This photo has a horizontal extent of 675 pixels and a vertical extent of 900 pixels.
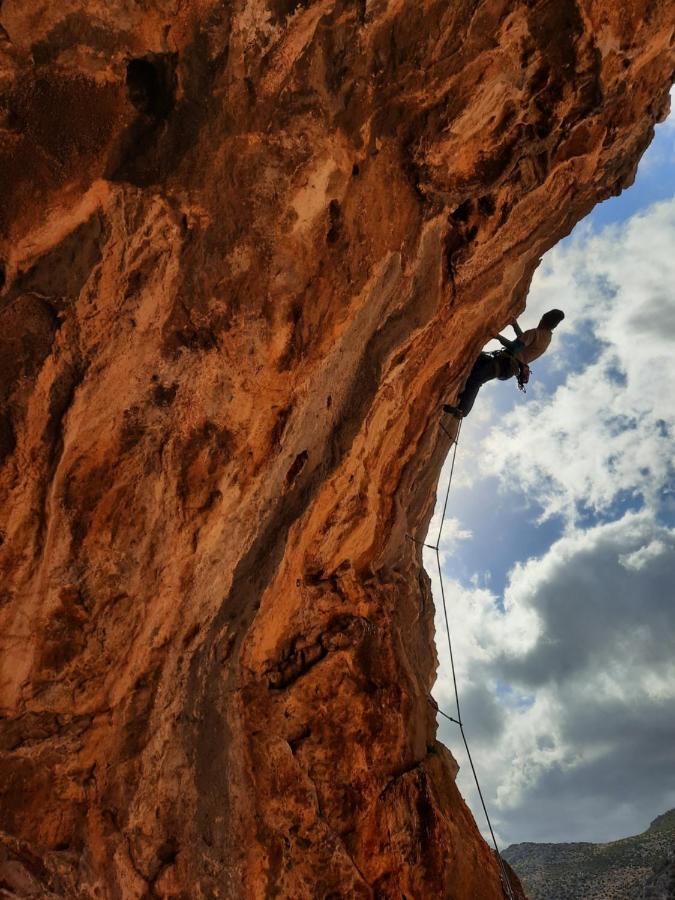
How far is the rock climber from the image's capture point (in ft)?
35.7

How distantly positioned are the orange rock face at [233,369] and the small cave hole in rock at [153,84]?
0.02 m

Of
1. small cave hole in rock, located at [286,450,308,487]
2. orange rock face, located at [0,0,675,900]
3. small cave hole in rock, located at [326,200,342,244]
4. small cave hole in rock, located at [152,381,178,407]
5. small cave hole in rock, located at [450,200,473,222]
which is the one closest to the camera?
orange rock face, located at [0,0,675,900]

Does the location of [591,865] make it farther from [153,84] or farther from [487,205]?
[153,84]

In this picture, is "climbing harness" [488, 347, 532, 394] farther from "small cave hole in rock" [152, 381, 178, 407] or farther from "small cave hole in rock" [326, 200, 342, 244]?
"small cave hole in rock" [152, 381, 178, 407]

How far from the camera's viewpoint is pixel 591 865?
20422 mm

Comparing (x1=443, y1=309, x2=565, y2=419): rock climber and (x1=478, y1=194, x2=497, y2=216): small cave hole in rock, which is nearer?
(x1=478, y1=194, x2=497, y2=216): small cave hole in rock

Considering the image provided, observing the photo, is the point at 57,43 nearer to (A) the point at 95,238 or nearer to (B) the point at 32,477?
(A) the point at 95,238

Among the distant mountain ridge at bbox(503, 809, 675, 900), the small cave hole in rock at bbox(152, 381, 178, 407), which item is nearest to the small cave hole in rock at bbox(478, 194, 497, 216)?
the small cave hole in rock at bbox(152, 381, 178, 407)

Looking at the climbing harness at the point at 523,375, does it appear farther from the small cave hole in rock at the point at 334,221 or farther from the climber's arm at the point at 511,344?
the small cave hole in rock at the point at 334,221

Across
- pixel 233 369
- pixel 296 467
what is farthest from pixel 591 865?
pixel 233 369

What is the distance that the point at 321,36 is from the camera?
543 cm

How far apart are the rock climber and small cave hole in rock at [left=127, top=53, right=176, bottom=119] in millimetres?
6745

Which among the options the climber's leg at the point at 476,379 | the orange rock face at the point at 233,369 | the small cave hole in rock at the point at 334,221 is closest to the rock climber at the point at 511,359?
the climber's leg at the point at 476,379

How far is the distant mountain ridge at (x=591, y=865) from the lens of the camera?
17953mm
